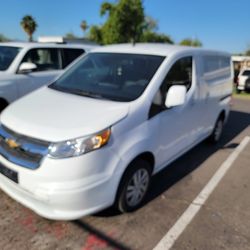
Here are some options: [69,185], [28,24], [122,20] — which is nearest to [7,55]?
[69,185]

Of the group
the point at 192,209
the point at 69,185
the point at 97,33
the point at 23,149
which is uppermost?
the point at 97,33

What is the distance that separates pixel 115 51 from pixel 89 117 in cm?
154

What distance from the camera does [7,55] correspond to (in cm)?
595

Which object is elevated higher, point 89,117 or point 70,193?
point 89,117

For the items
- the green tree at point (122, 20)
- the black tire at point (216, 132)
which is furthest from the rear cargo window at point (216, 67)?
the green tree at point (122, 20)

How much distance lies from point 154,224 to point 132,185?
0.47 meters

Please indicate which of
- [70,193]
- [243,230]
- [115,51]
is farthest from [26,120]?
[243,230]

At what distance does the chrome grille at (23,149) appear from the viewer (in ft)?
8.75

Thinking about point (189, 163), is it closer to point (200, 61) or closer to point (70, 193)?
point (200, 61)

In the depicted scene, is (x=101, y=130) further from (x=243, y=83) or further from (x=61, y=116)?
(x=243, y=83)

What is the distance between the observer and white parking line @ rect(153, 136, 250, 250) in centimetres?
292

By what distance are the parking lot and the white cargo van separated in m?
0.25

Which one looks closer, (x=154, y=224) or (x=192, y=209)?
(x=154, y=224)

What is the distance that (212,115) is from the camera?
5352 mm
